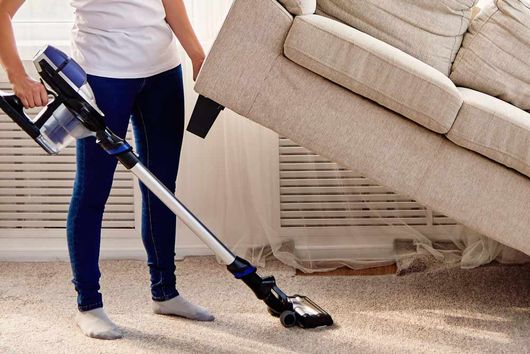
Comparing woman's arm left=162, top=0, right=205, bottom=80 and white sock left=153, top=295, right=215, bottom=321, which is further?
white sock left=153, top=295, right=215, bottom=321

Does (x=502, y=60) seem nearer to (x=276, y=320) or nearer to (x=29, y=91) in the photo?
(x=276, y=320)

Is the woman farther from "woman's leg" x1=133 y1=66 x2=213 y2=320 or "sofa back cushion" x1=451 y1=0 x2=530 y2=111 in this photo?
"sofa back cushion" x1=451 y1=0 x2=530 y2=111

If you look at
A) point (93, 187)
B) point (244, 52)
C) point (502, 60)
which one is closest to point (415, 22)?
point (502, 60)

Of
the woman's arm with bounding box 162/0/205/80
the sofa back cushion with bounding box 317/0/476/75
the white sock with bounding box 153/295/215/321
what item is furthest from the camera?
the sofa back cushion with bounding box 317/0/476/75

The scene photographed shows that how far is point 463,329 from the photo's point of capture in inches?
100

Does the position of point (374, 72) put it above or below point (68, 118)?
above

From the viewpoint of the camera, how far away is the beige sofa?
2381 millimetres

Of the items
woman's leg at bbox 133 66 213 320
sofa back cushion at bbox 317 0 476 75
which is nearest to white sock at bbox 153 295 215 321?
woman's leg at bbox 133 66 213 320

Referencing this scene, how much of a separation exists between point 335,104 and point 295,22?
22cm

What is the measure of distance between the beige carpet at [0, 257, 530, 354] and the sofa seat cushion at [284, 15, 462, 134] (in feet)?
1.79

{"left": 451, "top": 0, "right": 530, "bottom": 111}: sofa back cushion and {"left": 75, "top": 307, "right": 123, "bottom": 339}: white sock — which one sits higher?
{"left": 451, "top": 0, "right": 530, "bottom": 111}: sofa back cushion

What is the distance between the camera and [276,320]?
2600mm

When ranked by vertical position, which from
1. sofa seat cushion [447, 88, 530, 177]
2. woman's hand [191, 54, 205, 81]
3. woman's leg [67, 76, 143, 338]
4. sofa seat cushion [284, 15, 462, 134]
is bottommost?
woman's leg [67, 76, 143, 338]

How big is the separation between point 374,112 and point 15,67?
86cm
